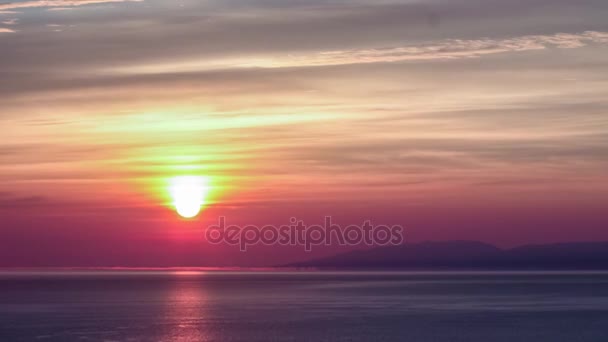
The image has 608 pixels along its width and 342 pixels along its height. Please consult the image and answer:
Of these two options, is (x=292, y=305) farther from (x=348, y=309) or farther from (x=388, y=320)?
(x=388, y=320)

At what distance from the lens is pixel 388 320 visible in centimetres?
6512

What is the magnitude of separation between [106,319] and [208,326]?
8.78 meters

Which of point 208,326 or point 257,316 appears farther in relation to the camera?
point 257,316

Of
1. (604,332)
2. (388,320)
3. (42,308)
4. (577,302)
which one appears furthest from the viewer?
(577,302)

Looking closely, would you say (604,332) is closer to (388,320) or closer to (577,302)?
(388,320)

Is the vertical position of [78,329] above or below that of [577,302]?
below

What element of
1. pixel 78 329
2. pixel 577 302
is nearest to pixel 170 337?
pixel 78 329

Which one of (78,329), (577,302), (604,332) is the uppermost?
(577,302)

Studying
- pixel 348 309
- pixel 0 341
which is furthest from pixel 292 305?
pixel 0 341

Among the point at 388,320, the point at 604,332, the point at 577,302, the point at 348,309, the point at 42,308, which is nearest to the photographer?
the point at 604,332

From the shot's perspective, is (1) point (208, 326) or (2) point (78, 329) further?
(1) point (208, 326)

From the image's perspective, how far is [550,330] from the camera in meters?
58.1

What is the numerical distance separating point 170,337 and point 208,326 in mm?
7519

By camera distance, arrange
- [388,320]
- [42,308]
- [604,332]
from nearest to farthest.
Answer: [604,332]
[388,320]
[42,308]
